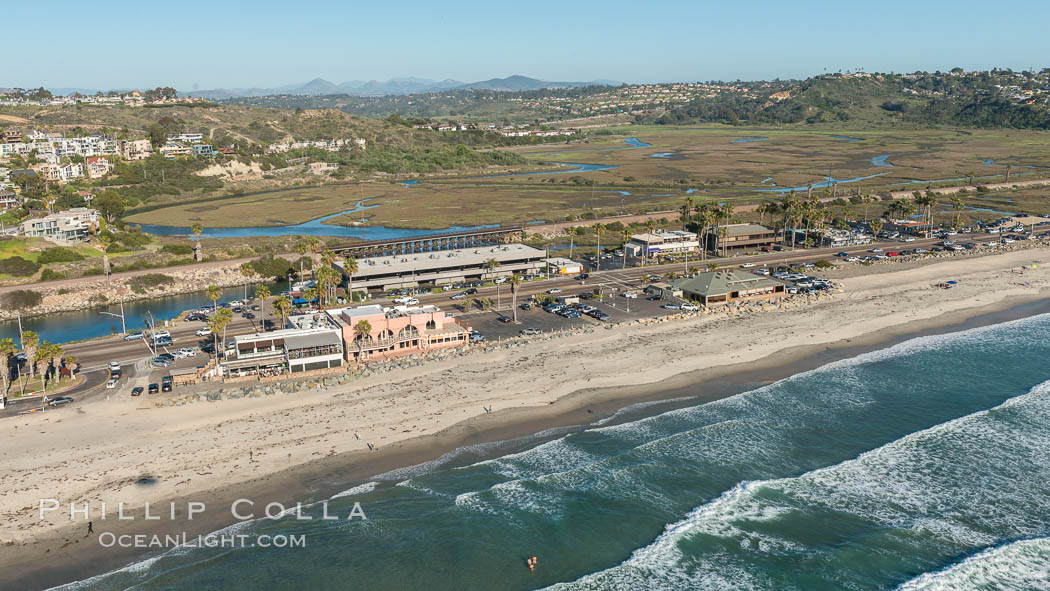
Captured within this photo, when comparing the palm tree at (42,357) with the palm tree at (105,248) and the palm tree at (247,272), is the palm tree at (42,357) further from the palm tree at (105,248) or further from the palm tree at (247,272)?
the palm tree at (105,248)

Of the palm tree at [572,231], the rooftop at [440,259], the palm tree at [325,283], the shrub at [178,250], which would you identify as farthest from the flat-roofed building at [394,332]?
the shrub at [178,250]

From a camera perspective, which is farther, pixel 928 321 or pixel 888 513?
pixel 928 321

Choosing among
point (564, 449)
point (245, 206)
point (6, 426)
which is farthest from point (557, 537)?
point (245, 206)

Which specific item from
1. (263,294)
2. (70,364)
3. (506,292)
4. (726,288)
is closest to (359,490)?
(70,364)

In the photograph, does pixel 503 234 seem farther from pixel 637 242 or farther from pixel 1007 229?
pixel 1007 229

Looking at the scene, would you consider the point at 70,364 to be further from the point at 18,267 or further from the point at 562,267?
the point at 562,267
